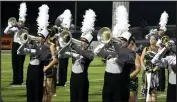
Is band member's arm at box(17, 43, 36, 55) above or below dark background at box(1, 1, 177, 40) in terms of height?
below

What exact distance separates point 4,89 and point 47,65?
280 centimetres

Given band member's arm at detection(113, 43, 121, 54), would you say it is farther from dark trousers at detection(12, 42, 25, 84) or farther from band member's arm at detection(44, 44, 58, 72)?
dark trousers at detection(12, 42, 25, 84)

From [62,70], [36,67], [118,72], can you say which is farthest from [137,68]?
[62,70]

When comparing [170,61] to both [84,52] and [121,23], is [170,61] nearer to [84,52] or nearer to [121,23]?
[121,23]

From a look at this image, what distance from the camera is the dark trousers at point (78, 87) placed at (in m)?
7.39

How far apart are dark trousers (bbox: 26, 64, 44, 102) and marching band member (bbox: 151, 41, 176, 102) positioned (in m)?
2.01

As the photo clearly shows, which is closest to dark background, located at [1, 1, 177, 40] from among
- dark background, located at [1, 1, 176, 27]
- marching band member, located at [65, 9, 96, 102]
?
dark background, located at [1, 1, 176, 27]

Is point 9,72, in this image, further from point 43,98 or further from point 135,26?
point 135,26

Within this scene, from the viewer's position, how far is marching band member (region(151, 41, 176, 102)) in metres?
6.55

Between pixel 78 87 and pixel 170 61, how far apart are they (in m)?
1.49

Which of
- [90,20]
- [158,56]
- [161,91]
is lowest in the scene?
[161,91]

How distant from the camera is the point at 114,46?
6.79m

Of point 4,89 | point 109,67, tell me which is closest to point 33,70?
point 109,67

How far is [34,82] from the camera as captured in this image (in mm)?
7828
